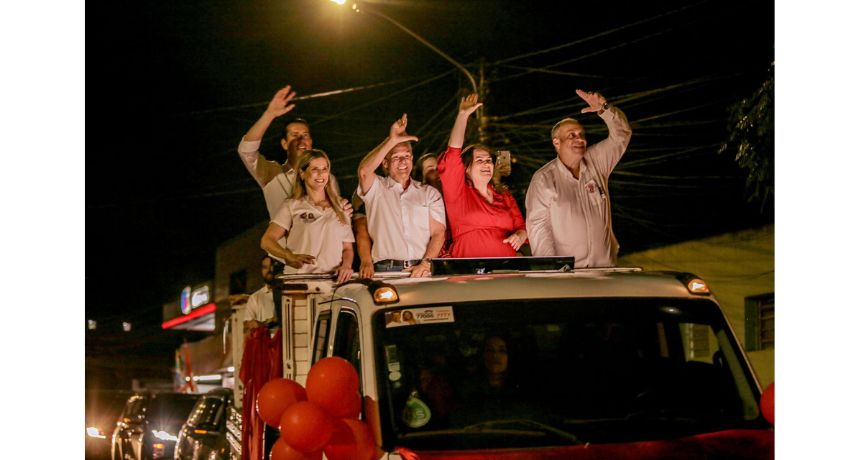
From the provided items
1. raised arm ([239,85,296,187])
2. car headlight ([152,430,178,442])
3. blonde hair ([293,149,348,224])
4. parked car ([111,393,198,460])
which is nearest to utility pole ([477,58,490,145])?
parked car ([111,393,198,460])

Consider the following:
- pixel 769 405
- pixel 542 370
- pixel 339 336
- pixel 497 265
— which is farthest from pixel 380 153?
pixel 769 405

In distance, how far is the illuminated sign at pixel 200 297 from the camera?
136 ft

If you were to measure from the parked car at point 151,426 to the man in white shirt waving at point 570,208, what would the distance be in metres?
9.99

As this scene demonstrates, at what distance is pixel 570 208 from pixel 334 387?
8.44 feet

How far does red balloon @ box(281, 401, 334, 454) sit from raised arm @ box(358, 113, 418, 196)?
2513mm

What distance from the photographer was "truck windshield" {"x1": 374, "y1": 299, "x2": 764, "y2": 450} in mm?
4273

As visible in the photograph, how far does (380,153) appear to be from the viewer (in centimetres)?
668

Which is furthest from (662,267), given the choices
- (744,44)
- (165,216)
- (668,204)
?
(165,216)

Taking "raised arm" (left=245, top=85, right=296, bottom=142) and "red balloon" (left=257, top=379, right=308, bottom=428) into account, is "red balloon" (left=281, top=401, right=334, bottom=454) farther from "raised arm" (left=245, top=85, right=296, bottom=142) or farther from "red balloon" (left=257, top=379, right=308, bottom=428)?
"raised arm" (left=245, top=85, right=296, bottom=142)

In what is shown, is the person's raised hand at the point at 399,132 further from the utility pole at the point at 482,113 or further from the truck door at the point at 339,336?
the utility pole at the point at 482,113

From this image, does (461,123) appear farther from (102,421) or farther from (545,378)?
(102,421)

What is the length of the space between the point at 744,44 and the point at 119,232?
12.3 metres

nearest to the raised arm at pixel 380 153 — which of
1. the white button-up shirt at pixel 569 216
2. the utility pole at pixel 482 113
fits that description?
the white button-up shirt at pixel 569 216

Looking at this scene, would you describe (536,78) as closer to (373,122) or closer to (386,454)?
(373,122)
